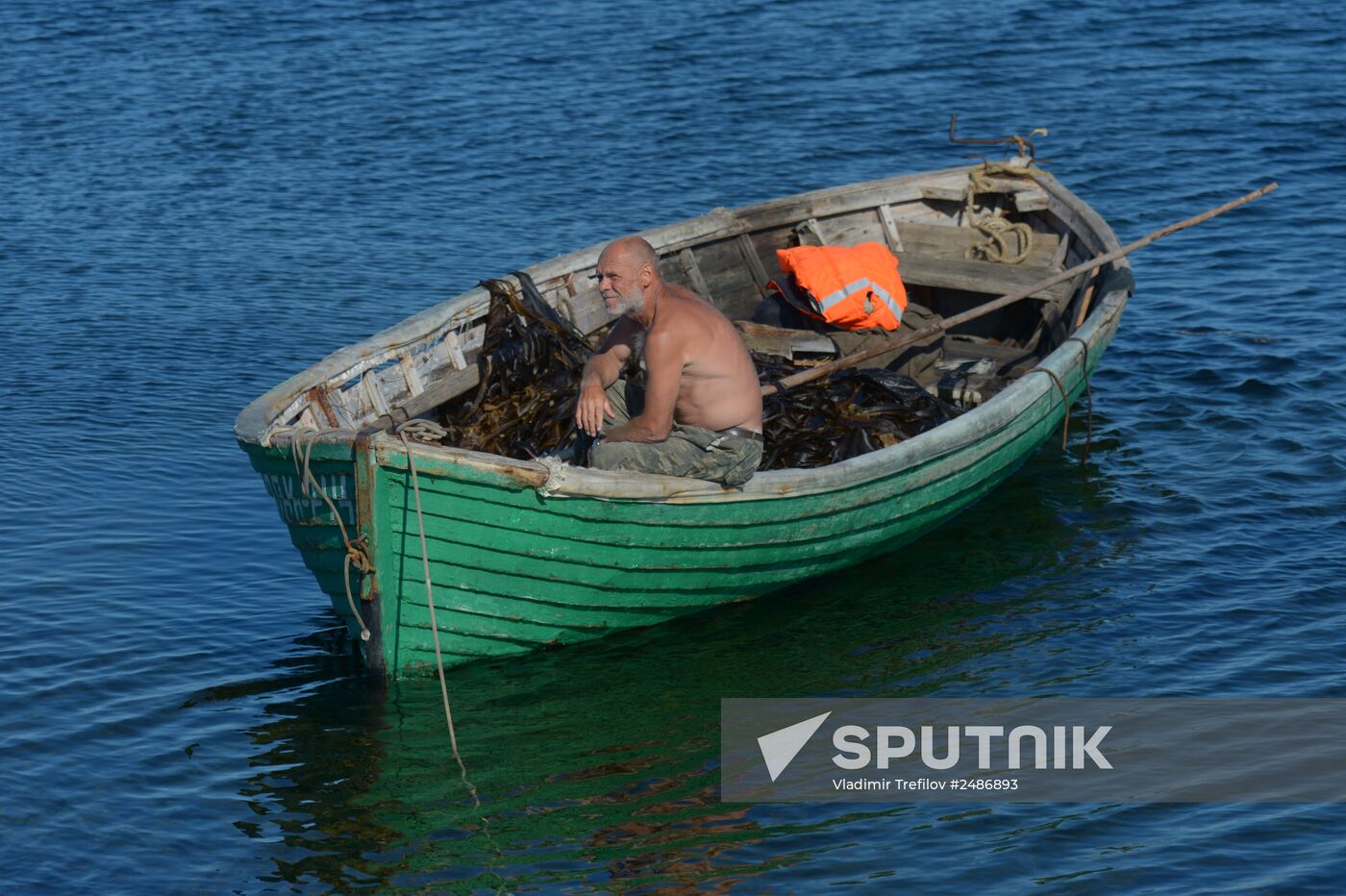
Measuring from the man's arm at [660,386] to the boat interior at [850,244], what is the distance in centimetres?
198

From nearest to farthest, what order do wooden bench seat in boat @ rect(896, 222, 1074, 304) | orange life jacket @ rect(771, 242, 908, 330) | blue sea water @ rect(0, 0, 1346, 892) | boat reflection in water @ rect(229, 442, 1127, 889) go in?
boat reflection in water @ rect(229, 442, 1127, 889), blue sea water @ rect(0, 0, 1346, 892), orange life jacket @ rect(771, 242, 908, 330), wooden bench seat in boat @ rect(896, 222, 1074, 304)

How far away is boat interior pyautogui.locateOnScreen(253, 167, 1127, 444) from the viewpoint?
982cm

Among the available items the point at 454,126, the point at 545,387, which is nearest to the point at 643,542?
the point at 545,387

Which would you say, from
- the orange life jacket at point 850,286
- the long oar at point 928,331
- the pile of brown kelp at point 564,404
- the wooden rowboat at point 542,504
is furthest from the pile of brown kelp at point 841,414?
the orange life jacket at point 850,286

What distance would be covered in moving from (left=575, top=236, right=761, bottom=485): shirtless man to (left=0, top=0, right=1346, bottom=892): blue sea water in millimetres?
1332

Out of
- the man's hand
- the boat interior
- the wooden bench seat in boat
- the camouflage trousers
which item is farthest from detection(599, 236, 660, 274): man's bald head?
the wooden bench seat in boat

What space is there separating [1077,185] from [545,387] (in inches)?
398

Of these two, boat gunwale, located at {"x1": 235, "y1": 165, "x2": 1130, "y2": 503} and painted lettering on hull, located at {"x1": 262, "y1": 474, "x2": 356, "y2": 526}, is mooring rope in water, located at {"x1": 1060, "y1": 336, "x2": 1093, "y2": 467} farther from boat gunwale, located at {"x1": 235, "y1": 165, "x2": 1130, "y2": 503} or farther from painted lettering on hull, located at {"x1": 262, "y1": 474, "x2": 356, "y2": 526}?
painted lettering on hull, located at {"x1": 262, "y1": 474, "x2": 356, "y2": 526}

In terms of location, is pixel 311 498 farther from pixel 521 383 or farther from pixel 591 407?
pixel 521 383

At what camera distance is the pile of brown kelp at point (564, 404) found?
9836 millimetres

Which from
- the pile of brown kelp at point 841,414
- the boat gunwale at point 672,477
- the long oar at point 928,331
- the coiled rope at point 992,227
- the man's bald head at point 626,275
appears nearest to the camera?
the boat gunwale at point 672,477

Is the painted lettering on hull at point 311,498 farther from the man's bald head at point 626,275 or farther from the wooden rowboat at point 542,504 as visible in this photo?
the man's bald head at point 626,275

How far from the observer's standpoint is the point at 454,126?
68.2 feet

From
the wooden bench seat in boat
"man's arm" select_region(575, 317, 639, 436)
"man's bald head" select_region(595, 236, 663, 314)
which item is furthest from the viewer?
the wooden bench seat in boat
